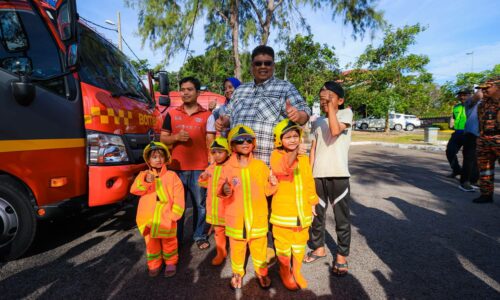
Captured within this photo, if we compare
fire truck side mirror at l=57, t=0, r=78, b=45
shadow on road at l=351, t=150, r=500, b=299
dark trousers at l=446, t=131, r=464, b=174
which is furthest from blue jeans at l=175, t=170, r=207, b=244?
dark trousers at l=446, t=131, r=464, b=174

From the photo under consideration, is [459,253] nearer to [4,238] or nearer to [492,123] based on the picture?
[492,123]

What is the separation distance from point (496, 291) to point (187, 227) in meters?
3.13

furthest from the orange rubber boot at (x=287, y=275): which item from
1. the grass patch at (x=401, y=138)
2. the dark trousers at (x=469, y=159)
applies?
the grass patch at (x=401, y=138)

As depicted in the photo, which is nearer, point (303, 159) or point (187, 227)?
point (303, 159)

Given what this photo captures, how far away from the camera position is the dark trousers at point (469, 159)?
490cm

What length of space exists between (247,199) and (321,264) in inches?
43.1

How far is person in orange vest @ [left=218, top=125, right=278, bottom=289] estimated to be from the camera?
2.02 metres

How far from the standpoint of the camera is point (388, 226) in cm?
335

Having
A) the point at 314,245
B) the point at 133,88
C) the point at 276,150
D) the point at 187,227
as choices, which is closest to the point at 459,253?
the point at 314,245

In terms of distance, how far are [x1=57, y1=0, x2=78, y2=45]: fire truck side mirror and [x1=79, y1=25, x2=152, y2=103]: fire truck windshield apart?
0.41 metres

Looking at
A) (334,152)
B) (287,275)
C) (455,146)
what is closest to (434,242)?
(334,152)

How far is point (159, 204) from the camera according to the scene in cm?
229

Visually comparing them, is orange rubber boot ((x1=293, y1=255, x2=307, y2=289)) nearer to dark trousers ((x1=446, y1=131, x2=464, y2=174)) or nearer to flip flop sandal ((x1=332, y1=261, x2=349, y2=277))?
flip flop sandal ((x1=332, y1=261, x2=349, y2=277))

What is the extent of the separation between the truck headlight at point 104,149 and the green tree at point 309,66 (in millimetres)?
18335
